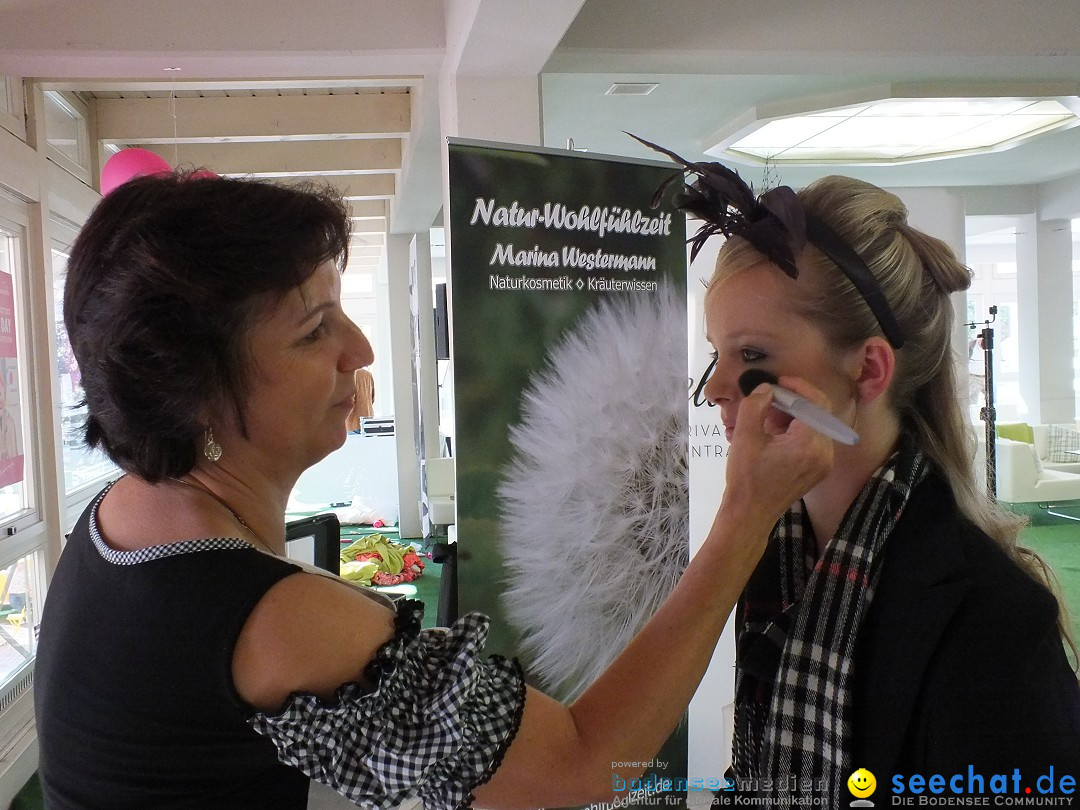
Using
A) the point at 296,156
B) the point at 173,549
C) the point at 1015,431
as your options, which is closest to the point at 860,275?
the point at 173,549

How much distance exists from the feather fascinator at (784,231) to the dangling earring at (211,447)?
720 mm

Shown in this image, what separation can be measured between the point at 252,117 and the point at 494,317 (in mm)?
3425

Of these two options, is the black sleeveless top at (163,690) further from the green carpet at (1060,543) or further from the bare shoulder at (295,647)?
the green carpet at (1060,543)

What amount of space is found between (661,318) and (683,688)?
1233 millimetres

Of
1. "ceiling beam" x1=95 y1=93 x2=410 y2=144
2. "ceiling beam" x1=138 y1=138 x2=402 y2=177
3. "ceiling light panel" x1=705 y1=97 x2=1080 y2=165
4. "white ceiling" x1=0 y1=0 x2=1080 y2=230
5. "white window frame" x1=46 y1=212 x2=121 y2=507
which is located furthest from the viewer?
"ceiling beam" x1=138 y1=138 x2=402 y2=177

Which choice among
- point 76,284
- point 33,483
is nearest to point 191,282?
point 76,284

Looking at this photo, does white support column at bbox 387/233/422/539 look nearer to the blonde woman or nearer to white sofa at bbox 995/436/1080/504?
white sofa at bbox 995/436/1080/504

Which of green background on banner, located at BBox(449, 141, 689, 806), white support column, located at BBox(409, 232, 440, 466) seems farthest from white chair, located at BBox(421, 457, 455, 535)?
green background on banner, located at BBox(449, 141, 689, 806)

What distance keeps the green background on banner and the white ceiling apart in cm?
77

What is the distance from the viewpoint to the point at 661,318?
2020 millimetres

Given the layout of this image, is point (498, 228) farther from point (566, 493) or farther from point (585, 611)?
point (585, 611)

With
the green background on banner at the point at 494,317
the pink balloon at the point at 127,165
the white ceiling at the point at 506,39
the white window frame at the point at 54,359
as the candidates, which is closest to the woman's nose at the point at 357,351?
the green background on banner at the point at 494,317

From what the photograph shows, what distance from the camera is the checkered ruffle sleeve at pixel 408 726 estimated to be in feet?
2.51

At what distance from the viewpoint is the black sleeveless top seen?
77 cm
